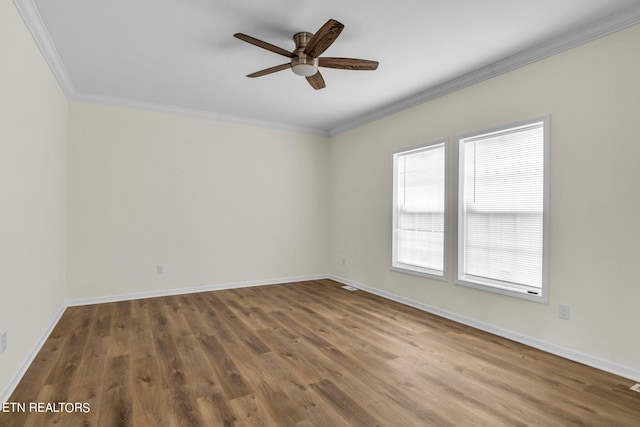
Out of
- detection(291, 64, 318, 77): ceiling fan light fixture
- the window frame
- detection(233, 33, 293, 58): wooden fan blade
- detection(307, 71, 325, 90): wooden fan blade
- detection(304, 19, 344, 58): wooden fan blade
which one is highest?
detection(233, 33, 293, 58): wooden fan blade

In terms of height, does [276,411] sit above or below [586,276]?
below

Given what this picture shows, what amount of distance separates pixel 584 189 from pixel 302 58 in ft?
8.44

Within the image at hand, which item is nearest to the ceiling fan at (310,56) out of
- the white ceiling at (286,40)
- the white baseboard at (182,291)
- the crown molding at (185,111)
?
the white ceiling at (286,40)

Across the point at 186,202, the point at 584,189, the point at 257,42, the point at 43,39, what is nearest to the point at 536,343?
the point at 584,189

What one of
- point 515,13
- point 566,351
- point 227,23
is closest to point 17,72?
point 227,23

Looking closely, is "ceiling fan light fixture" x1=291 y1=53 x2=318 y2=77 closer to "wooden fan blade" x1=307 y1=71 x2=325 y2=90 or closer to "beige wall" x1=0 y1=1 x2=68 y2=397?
"wooden fan blade" x1=307 y1=71 x2=325 y2=90

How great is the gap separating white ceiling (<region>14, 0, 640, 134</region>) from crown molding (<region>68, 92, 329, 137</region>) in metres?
0.04

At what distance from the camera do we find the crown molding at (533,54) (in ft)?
8.09

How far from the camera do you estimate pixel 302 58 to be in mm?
2689

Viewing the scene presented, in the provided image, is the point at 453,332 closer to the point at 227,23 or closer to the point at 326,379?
the point at 326,379

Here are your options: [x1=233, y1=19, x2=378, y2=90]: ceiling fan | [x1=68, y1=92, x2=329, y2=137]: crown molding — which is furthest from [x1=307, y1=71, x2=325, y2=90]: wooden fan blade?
[x1=68, y1=92, x2=329, y2=137]: crown molding

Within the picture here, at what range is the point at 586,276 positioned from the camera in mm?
2668

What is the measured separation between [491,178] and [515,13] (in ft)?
5.10

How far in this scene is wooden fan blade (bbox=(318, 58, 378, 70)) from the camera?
2764mm
